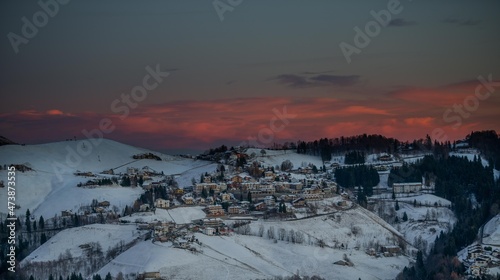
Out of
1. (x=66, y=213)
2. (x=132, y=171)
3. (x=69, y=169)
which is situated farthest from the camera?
(x=132, y=171)

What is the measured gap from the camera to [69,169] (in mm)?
63656

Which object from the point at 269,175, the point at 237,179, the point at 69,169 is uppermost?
the point at 69,169

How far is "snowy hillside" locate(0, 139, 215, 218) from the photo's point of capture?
54.5 metres

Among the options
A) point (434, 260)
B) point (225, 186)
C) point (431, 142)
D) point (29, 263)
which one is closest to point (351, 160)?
point (431, 142)

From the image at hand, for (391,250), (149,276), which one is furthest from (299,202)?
(149,276)

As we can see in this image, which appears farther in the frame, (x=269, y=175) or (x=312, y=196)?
(x=269, y=175)

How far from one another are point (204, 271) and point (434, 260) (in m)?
8.81

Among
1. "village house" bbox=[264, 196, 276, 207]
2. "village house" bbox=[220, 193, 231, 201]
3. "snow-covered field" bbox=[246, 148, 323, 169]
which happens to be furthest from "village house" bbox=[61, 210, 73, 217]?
"snow-covered field" bbox=[246, 148, 323, 169]

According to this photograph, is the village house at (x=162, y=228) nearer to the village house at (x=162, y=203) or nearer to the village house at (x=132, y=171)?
the village house at (x=162, y=203)

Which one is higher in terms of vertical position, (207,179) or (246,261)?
(207,179)

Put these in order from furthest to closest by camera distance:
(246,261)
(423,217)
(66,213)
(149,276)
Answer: (423,217) < (66,213) < (246,261) < (149,276)

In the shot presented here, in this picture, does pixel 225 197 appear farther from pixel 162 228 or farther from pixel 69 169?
pixel 69 169

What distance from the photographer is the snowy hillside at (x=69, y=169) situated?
179 feet

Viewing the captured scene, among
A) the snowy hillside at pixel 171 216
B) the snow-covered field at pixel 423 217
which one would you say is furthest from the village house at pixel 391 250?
the snowy hillside at pixel 171 216
